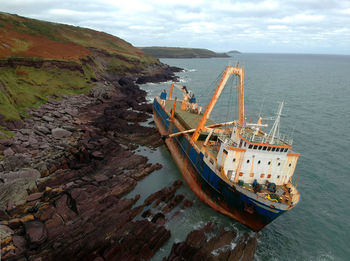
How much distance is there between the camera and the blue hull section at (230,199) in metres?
19.8

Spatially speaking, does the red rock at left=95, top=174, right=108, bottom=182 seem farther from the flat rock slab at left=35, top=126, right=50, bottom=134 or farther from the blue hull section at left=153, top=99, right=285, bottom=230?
the flat rock slab at left=35, top=126, right=50, bottom=134

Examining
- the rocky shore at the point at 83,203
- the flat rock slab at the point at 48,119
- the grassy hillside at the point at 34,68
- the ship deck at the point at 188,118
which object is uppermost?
the grassy hillside at the point at 34,68

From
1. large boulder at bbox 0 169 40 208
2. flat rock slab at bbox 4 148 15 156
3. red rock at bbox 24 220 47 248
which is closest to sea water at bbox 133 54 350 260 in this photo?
red rock at bbox 24 220 47 248

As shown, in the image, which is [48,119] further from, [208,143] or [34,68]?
[208,143]

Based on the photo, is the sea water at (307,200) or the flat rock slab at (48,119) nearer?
the sea water at (307,200)

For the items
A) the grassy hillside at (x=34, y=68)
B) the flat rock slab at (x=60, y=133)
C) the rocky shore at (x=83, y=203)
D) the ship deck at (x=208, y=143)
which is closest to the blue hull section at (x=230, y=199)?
the ship deck at (x=208, y=143)

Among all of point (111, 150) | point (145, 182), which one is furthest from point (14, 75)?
point (145, 182)

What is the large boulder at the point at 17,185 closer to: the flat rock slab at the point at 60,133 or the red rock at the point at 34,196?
the red rock at the point at 34,196

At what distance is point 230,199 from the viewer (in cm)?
2197

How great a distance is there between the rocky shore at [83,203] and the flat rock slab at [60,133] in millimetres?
140

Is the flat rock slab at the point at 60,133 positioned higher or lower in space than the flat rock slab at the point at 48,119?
lower

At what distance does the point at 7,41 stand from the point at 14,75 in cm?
1692

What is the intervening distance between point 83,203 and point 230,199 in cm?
1469

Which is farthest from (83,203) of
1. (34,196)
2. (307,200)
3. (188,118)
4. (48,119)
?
(307,200)
